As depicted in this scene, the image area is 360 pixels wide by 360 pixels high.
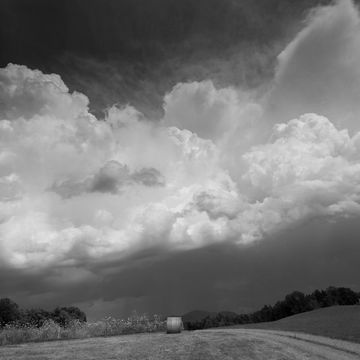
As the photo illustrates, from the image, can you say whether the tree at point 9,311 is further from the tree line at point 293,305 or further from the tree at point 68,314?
the tree line at point 293,305

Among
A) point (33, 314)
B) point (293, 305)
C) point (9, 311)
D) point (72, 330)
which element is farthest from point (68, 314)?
point (72, 330)

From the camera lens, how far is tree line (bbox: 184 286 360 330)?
393 ft

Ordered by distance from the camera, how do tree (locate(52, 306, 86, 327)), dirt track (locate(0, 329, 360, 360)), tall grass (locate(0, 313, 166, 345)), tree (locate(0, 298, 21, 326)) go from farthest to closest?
tree (locate(52, 306, 86, 327)), tree (locate(0, 298, 21, 326)), tall grass (locate(0, 313, 166, 345)), dirt track (locate(0, 329, 360, 360))

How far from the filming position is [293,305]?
406 ft

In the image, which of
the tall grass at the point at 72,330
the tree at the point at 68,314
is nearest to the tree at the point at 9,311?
the tree at the point at 68,314

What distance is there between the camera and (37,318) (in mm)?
112375

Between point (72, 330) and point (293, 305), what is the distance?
9494cm

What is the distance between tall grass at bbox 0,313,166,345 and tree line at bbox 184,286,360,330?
71837 mm

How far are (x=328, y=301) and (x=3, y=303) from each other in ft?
295

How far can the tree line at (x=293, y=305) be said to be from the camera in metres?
120

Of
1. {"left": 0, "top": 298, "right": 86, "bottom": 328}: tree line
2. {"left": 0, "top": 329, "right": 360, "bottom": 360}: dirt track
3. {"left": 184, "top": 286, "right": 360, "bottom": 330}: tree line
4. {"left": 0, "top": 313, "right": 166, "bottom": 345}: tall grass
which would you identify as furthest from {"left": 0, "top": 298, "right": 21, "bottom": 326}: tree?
{"left": 0, "top": 329, "right": 360, "bottom": 360}: dirt track

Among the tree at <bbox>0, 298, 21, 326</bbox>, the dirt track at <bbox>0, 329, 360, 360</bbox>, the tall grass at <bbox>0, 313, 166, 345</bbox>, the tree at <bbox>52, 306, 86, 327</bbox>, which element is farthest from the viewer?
the tree at <bbox>52, 306, 86, 327</bbox>

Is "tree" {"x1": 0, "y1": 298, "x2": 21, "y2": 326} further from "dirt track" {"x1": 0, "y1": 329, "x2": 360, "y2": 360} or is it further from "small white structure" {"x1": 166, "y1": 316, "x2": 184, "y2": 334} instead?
"dirt track" {"x1": 0, "y1": 329, "x2": 360, "y2": 360}

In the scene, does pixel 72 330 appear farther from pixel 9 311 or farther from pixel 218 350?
pixel 9 311
